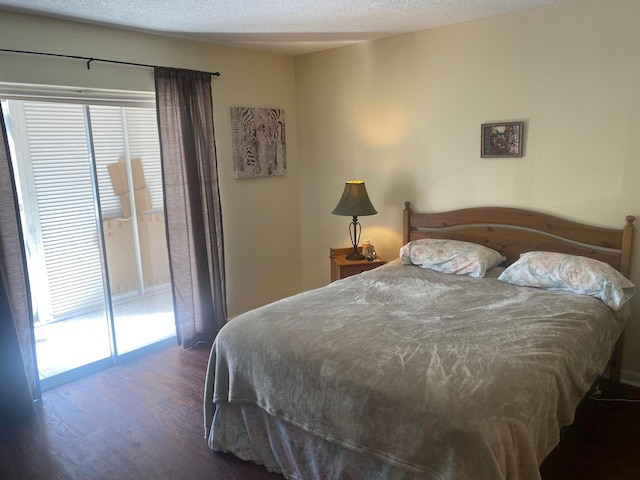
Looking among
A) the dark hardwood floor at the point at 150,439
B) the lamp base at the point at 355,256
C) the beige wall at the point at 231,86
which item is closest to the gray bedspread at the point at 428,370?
the dark hardwood floor at the point at 150,439

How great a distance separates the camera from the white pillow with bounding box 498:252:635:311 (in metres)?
2.56

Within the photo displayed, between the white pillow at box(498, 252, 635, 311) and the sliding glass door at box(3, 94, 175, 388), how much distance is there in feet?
8.85

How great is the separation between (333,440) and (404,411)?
1.28ft

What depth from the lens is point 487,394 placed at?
167 centimetres

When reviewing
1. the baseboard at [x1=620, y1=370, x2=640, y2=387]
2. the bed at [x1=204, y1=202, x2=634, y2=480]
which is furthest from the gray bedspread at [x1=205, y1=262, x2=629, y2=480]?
the baseboard at [x1=620, y1=370, x2=640, y2=387]

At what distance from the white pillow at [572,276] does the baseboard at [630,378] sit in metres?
0.71

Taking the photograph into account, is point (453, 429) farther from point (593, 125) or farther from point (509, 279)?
point (593, 125)

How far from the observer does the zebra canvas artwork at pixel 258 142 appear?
4066mm

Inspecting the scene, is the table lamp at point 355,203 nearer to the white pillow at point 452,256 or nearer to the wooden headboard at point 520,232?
the wooden headboard at point 520,232

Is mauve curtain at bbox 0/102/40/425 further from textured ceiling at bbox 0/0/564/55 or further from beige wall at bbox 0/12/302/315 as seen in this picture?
textured ceiling at bbox 0/0/564/55

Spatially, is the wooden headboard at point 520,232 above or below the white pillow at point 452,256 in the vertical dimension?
above

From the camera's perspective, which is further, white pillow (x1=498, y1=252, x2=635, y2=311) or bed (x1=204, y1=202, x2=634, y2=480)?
white pillow (x1=498, y1=252, x2=635, y2=311)

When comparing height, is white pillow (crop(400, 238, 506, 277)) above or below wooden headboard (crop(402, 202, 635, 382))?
below

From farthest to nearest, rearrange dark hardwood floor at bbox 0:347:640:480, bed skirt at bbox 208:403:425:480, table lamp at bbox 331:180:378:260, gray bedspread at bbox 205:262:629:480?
table lamp at bbox 331:180:378:260
dark hardwood floor at bbox 0:347:640:480
bed skirt at bbox 208:403:425:480
gray bedspread at bbox 205:262:629:480
